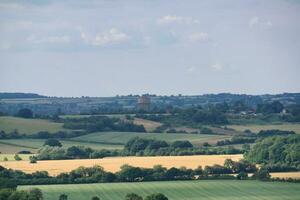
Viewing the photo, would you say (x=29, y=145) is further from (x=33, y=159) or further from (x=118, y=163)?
(x=118, y=163)

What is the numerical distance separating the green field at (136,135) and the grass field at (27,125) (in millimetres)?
5999

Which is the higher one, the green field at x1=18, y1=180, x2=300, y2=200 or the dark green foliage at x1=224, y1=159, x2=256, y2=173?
the dark green foliage at x1=224, y1=159, x2=256, y2=173

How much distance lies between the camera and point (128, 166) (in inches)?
4660

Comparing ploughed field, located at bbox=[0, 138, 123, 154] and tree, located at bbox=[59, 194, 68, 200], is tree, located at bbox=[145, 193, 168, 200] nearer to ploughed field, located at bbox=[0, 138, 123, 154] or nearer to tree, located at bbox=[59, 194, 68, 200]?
tree, located at bbox=[59, 194, 68, 200]

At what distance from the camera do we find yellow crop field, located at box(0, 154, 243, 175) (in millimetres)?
121688

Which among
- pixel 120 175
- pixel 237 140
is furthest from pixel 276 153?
pixel 120 175

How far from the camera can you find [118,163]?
4919 inches

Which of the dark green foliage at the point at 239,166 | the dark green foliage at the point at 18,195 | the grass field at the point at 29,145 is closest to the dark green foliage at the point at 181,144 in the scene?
the grass field at the point at 29,145

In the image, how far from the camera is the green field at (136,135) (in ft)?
514

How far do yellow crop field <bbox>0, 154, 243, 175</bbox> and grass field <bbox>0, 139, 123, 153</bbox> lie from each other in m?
14.3

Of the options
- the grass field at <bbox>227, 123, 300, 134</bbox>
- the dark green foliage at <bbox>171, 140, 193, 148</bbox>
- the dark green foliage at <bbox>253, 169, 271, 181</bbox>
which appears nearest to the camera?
the dark green foliage at <bbox>253, 169, 271, 181</bbox>

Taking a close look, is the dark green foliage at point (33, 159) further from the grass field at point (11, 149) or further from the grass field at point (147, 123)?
the grass field at point (147, 123)

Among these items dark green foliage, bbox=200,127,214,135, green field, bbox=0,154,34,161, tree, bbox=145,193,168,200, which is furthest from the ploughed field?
tree, bbox=145,193,168,200

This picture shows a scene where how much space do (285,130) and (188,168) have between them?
52139 mm
